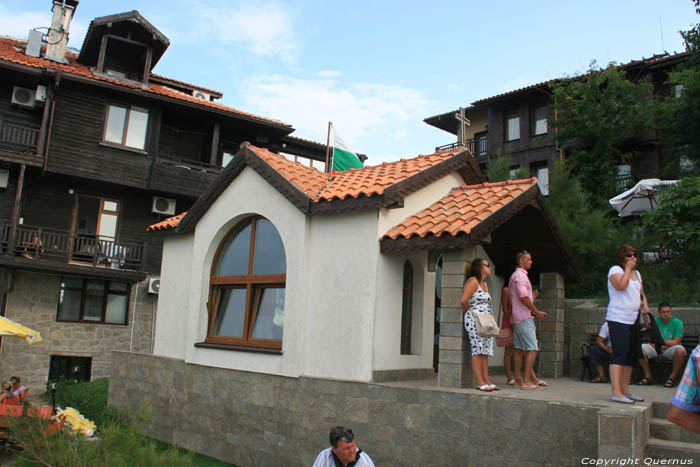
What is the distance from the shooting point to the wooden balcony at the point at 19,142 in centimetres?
1803

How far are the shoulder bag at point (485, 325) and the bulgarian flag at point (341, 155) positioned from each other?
21.3ft

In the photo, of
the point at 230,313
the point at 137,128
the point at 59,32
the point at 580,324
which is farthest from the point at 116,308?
the point at 580,324

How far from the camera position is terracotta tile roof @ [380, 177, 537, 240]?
7406 mm

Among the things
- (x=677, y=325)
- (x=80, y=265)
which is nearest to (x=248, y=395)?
(x=677, y=325)

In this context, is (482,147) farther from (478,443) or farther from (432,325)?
(478,443)

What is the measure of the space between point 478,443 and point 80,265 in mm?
15950

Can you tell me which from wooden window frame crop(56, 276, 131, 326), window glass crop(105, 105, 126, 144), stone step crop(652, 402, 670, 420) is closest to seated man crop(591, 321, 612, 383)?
stone step crop(652, 402, 670, 420)

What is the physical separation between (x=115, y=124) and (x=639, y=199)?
17.6 meters

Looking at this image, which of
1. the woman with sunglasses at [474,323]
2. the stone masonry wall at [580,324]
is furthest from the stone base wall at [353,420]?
the stone masonry wall at [580,324]

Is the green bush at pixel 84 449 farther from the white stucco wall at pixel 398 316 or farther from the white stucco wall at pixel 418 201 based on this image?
the white stucco wall at pixel 418 201

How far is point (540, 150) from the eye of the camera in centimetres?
2795

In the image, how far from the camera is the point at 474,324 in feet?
23.1

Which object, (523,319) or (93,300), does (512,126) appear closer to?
(93,300)

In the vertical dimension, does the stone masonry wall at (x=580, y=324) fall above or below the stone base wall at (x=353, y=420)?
above
